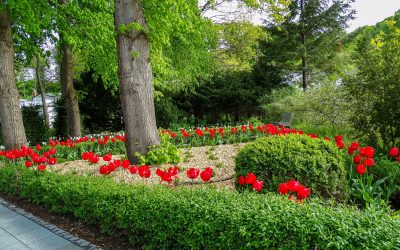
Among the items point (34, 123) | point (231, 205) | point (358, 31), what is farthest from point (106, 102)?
point (231, 205)

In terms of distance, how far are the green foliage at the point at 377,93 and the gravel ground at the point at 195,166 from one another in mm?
2511

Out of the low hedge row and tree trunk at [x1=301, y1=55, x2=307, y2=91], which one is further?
tree trunk at [x1=301, y1=55, x2=307, y2=91]

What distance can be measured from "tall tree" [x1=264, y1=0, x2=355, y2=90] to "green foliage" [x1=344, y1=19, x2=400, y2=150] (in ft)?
40.5

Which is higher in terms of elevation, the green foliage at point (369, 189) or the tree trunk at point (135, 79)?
the tree trunk at point (135, 79)

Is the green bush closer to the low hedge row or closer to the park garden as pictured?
the park garden

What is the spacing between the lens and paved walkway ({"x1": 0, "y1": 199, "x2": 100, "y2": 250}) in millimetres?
3793

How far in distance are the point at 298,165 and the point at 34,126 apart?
513 inches

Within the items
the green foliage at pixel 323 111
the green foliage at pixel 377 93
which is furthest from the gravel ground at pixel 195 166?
the green foliage at pixel 323 111

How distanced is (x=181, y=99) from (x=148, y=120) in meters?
12.8

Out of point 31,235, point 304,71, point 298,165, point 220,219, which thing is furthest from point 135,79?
point 304,71

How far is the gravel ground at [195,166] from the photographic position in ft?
18.1

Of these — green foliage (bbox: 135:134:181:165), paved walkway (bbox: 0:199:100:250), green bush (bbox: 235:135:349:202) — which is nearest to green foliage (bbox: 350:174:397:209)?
green bush (bbox: 235:135:349:202)

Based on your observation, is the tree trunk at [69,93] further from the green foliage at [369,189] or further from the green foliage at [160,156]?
the green foliage at [369,189]

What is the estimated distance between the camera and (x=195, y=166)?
646cm
